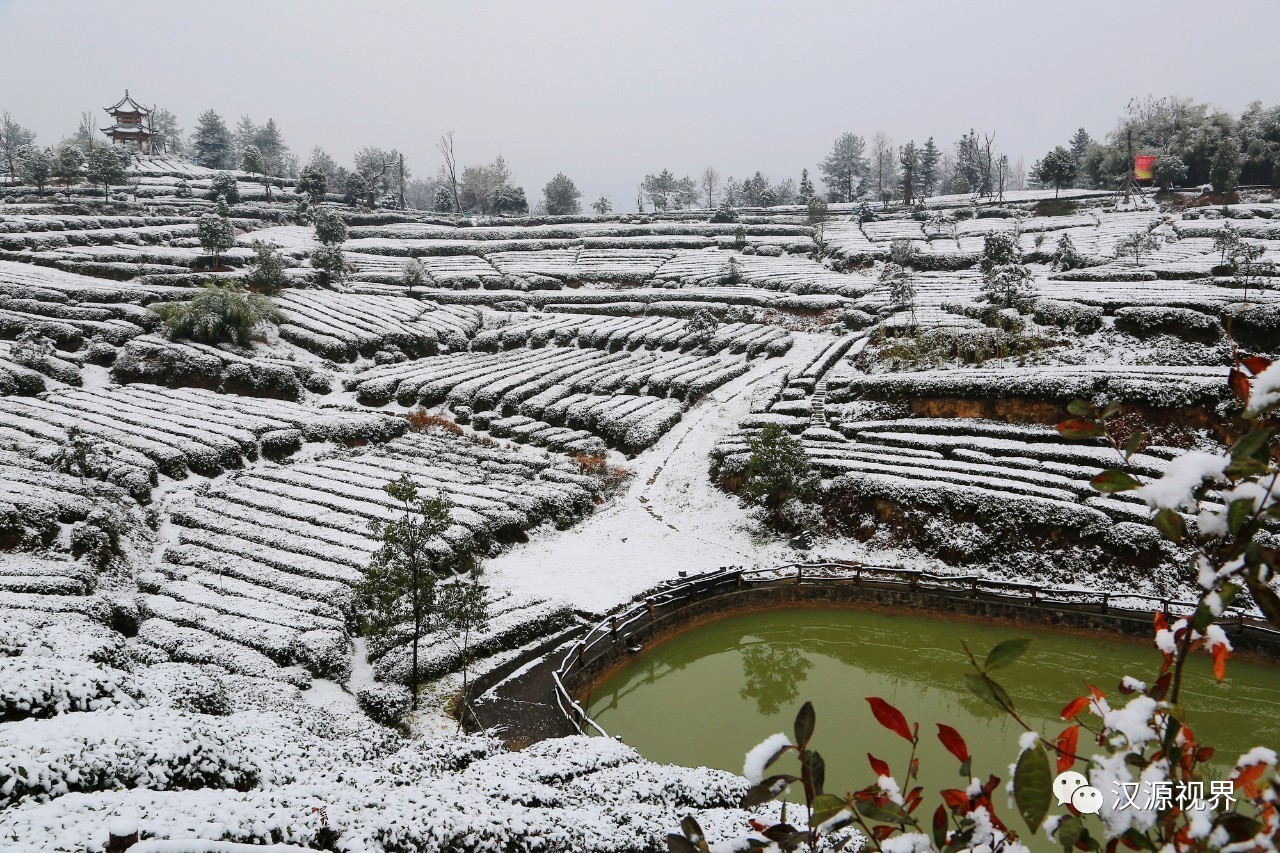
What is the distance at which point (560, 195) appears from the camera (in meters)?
87.0

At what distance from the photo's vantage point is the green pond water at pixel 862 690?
1306 cm

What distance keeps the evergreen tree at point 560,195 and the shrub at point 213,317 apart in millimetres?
55741

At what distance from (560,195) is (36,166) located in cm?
4981

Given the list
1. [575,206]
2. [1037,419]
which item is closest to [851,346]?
[1037,419]

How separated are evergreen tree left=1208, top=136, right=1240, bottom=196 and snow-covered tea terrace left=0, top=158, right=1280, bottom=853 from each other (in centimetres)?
451

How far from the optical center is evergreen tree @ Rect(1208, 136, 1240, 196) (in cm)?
5259

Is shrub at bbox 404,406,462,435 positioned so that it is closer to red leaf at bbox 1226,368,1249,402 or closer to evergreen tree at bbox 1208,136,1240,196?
red leaf at bbox 1226,368,1249,402

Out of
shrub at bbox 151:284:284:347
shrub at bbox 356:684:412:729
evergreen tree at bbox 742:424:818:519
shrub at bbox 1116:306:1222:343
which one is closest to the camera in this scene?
A: shrub at bbox 356:684:412:729

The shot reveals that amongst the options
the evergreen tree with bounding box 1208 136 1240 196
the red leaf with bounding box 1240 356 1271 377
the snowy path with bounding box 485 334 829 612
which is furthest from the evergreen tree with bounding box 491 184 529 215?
the red leaf with bounding box 1240 356 1271 377

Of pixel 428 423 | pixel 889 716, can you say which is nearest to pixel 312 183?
pixel 428 423


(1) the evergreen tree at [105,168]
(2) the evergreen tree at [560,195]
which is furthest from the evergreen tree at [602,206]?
(1) the evergreen tree at [105,168]

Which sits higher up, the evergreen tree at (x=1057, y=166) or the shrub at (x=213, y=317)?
the evergreen tree at (x=1057, y=166)

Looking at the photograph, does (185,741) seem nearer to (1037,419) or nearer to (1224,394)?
(1037,419)

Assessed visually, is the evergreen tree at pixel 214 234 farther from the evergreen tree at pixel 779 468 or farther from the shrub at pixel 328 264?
the evergreen tree at pixel 779 468
